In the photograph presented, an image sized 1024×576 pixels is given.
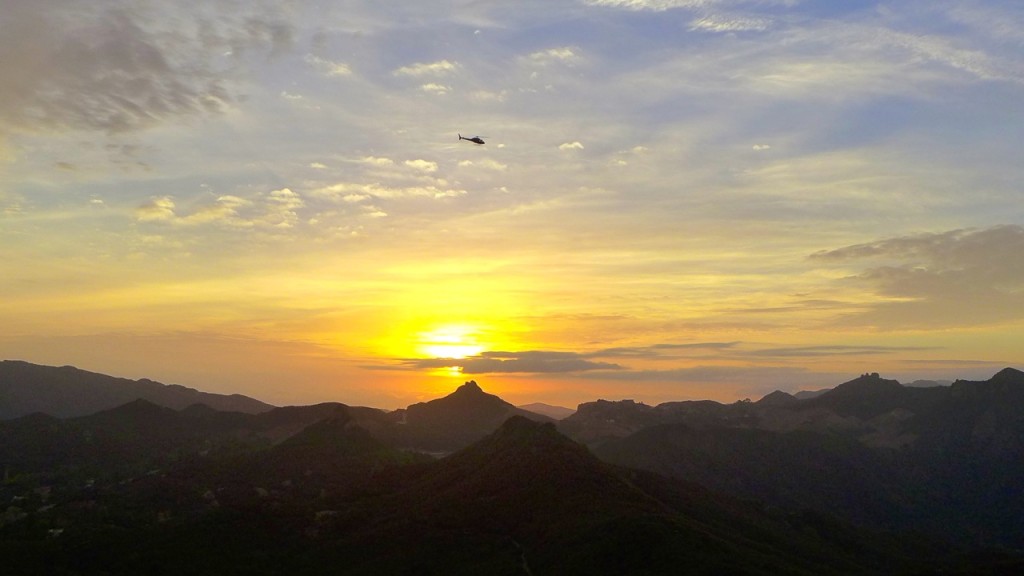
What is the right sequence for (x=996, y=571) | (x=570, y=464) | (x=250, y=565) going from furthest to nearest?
1. (x=570, y=464)
2. (x=250, y=565)
3. (x=996, y=571)

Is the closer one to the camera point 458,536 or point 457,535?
point 458,536

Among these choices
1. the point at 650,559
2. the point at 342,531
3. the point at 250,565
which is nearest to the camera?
the point at 650,559

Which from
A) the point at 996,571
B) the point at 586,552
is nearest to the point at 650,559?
the point at 586,552

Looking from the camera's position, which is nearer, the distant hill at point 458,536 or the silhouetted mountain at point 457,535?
the distant hill at point 458,536

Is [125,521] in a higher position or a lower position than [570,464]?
lower

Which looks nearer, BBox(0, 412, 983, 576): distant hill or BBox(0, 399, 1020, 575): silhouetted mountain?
BBox(0, 412, 983, 576): distant hill

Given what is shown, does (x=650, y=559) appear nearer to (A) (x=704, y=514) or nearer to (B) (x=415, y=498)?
(A) (x=704, y=514)

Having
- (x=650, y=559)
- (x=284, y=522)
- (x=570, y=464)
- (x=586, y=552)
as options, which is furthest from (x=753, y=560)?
(x=284, y=522)

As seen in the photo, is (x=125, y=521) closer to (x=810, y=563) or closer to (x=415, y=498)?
(x=415, y=498)

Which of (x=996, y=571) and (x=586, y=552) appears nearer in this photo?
(x=586, y=552)
